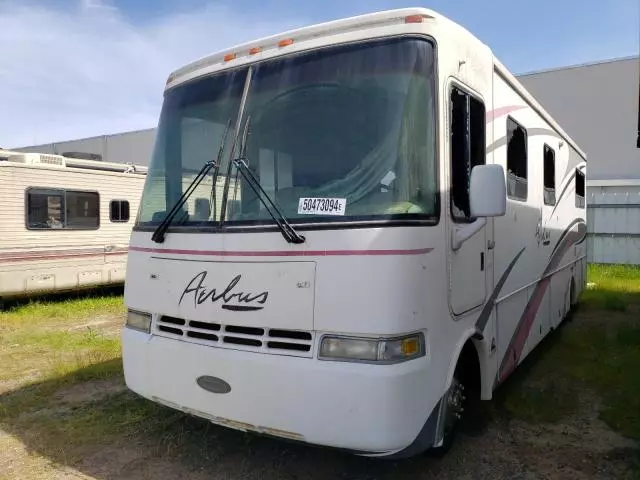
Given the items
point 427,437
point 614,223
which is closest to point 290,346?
point 427,437

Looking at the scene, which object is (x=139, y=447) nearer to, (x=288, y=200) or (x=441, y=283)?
(x=288, y=200)

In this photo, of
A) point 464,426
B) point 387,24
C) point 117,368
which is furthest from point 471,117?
point 117,368

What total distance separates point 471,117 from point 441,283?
4.08ft

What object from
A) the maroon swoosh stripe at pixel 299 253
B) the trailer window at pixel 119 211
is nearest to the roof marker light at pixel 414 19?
the maroon swoosh stripe at pixel 299 253

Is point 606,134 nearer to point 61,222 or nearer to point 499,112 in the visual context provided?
point 499,112

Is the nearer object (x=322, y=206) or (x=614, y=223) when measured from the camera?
(x=322, y=206)

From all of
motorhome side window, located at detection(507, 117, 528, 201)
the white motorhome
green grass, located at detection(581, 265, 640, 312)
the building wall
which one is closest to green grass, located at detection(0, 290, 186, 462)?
the white motorhome

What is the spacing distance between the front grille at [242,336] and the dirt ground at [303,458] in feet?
3.16

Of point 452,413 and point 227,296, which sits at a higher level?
point 227,296

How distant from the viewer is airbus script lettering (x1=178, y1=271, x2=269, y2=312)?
3102mm

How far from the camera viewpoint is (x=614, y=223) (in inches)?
615

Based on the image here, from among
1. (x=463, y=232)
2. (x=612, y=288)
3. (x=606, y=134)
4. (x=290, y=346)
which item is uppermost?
(x=606, y=134)

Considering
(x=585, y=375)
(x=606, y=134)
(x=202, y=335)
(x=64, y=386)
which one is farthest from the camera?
(x=606, y=134)

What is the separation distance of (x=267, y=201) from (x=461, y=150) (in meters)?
1.25
